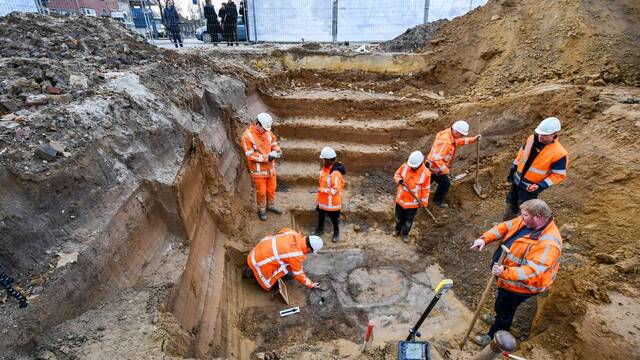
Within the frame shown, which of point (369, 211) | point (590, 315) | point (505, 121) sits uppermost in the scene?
point (505, 121)

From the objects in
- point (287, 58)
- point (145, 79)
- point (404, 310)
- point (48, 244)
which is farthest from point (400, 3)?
point (48, 244)

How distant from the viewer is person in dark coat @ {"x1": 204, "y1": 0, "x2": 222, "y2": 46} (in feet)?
37.3

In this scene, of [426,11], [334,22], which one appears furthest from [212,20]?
[426,11]

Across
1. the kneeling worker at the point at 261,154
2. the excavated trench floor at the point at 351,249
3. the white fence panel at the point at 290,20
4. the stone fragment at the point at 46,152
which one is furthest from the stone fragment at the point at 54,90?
the white fence panel at the point at 290,20

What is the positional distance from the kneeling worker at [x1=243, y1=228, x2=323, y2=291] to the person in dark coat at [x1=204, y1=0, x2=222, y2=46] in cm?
905

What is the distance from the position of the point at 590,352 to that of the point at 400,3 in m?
11.6

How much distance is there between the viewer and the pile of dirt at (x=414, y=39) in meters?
10.4

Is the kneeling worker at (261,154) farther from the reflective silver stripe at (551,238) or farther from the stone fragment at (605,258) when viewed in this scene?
the stone fragment at (605,258)

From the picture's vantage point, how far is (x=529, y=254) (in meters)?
3.24

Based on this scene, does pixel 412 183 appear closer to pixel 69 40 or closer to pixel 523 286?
pixel 523 286

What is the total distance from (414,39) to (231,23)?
20.6ft

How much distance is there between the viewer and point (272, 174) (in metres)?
6.06

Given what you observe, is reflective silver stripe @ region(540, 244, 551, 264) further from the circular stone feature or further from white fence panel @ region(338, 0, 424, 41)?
white fence panel @ region(338, 0, 424, 41)

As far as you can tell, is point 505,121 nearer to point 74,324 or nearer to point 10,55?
point 74,324
